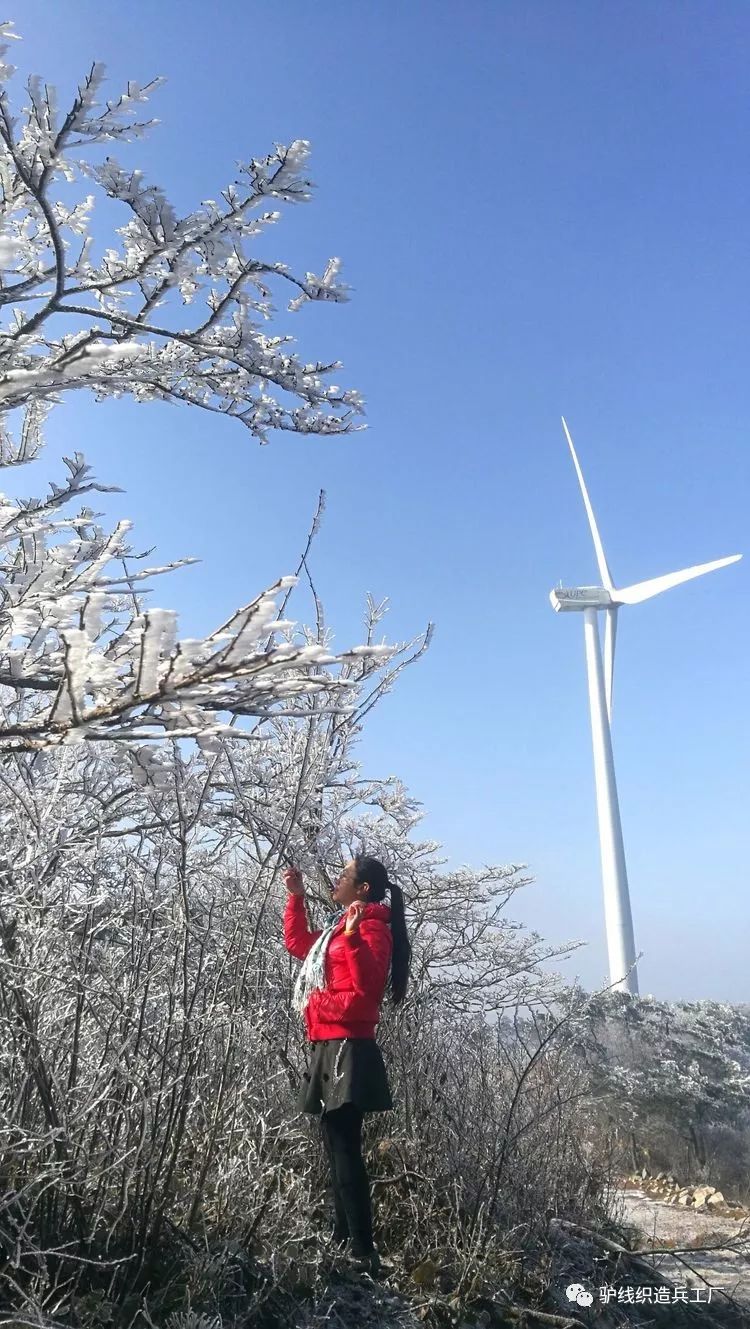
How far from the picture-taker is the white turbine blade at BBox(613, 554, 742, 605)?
65.6ft

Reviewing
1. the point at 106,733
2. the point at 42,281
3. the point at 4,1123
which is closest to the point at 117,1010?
the point at 4,1123

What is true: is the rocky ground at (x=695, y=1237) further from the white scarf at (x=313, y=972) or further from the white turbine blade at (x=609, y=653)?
the white turbine blade at (x=609, y=653)

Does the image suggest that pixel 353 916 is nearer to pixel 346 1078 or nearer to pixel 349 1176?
pixel 346 1078

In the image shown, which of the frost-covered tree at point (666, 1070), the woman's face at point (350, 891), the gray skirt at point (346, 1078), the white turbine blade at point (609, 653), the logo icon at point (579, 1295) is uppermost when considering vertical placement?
the white turbine blade at point (609, 653)

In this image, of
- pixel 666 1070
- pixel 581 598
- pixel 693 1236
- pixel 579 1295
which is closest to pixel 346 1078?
pixel 579 1295

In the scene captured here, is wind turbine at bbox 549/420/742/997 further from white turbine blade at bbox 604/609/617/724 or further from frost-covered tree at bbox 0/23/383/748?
frost-covered tree at bbox 0/23/383/748

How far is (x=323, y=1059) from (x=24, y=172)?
283 cm

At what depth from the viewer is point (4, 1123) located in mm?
2176

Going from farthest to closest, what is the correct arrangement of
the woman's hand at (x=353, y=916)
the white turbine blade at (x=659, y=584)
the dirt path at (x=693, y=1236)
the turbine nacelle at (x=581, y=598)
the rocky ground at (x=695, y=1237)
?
the turbine nacelle at (x=581, y=598), the white turbine blade at (x=659, y=584), the dirt path at (x=693, y=1236), the rocky ground at (x=695, y=1237), the woman's hand at (x=353, y=916)

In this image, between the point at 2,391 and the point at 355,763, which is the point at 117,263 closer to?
the point at 2,391

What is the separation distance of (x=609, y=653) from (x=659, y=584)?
3054 millimetres

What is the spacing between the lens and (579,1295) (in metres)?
3.34

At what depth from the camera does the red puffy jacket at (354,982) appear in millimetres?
2891

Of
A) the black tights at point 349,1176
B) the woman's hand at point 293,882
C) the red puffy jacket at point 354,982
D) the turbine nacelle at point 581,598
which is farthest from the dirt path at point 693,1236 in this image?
the turbine nacelle at point 581,598
